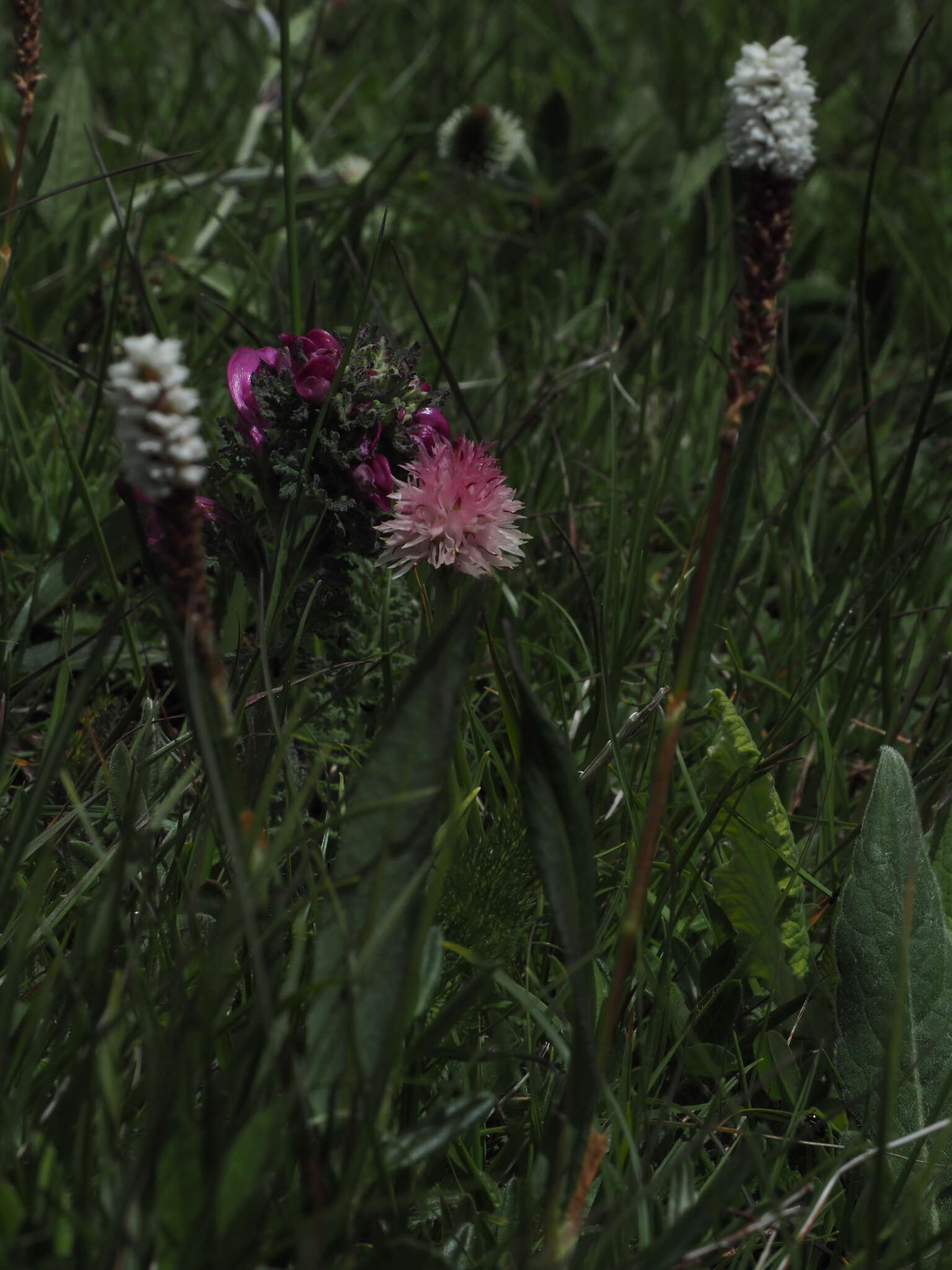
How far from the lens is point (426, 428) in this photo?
1.44 meters

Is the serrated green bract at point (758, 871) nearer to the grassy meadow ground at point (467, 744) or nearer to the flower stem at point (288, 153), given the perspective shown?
the grassy meadow ground at point (467, 744)

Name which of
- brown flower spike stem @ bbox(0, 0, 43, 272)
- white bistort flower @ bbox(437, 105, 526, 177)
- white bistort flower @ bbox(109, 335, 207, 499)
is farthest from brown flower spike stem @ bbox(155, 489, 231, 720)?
white bistort flower @ bbox(437, 105, 526, 177)

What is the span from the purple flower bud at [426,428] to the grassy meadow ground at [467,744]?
142 mm

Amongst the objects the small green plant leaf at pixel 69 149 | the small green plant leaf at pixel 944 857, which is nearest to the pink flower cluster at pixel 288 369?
the small green plant leaf at pixel 944 857

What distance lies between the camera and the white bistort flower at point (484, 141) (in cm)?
303

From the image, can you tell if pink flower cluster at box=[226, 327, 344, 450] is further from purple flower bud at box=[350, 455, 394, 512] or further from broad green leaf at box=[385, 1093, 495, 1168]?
broad green leaf at box=[385, 1093, 495, 1168]

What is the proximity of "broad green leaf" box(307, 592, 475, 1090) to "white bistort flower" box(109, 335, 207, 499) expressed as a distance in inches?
8.9

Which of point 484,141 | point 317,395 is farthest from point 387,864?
point 484,141

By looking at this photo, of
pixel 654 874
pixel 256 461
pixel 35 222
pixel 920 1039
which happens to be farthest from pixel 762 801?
pixel 35 222

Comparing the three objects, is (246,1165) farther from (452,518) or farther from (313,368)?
(313,368)

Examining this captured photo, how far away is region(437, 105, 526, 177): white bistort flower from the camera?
3033 mm

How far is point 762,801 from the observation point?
1354mm

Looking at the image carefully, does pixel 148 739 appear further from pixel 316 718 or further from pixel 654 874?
pixel 654 874

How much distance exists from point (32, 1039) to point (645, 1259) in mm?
511
